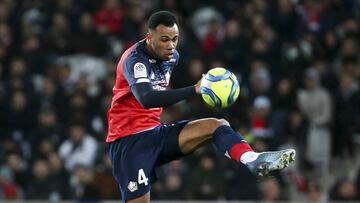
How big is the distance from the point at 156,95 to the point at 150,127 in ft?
2.71

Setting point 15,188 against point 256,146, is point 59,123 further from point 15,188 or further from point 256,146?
point 256,146

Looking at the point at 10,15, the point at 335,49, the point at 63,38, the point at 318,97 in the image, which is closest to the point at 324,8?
the point at 335,49

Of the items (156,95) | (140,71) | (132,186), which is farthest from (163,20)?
(132,186)

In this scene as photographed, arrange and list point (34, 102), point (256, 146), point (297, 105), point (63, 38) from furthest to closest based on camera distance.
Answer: point (63, 38), point (34, 102), point (297, 105), point (256, 146)

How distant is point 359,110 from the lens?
15094mm

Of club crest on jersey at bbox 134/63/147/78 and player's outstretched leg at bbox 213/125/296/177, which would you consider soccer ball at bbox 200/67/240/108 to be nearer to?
player's outstretched leg at bbox 213/125/296/177

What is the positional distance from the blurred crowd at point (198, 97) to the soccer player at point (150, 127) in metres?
5.08

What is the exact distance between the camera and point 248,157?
8.32 metres

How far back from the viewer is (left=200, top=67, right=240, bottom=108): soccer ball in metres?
8.12

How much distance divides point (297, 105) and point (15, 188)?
187 inches

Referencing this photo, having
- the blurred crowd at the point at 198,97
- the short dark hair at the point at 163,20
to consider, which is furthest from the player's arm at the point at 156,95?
the blurred crowd at the point at 198,97

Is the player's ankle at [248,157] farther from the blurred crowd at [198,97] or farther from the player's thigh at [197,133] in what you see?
the blurred crowd at [198,97]

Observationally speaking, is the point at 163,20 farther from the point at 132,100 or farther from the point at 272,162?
the point at 272,162

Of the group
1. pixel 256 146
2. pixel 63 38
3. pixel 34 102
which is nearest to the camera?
pixel 256 146
